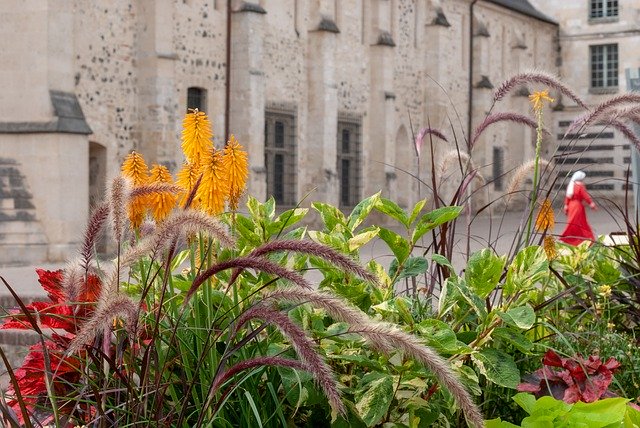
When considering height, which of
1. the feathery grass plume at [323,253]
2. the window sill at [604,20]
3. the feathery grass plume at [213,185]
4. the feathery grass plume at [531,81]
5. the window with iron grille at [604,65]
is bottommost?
the feathery grass plume at [323,253]

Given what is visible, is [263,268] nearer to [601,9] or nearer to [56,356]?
[56,356]

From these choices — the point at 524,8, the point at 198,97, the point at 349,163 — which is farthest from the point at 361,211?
the point at 524,8

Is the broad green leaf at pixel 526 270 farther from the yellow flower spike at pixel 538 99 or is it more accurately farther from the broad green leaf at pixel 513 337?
the yellow flower spike at pixel 538 99

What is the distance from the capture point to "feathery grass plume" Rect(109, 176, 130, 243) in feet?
9.91

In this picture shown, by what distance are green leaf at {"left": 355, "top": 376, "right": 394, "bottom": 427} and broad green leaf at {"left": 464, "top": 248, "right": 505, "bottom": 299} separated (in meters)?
0.55

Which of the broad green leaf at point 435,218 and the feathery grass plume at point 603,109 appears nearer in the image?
the broad green leaf at point 435,218

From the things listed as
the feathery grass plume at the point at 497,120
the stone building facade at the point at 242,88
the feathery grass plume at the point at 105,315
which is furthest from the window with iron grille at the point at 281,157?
the feathery grass plume at the point at 105,315

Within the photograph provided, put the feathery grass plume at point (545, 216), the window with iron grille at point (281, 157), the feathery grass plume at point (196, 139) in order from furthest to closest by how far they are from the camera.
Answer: the window with iron grille at point (281, 157) < the feathery grass plume at point (545, 216) < the feathery grass plume at point (196, 139)

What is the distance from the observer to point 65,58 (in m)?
20.9

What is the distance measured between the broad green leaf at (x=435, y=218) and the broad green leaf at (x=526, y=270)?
260mm

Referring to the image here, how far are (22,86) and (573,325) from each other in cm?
1695

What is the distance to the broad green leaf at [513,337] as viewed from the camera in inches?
140

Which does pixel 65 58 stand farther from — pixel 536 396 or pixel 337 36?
pixel 536 396

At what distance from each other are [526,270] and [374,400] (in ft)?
2.71
